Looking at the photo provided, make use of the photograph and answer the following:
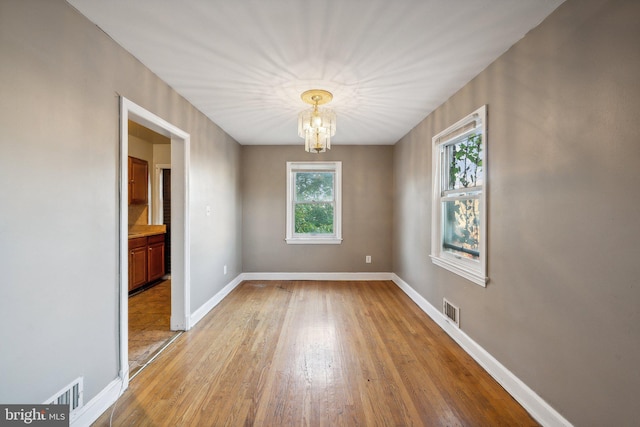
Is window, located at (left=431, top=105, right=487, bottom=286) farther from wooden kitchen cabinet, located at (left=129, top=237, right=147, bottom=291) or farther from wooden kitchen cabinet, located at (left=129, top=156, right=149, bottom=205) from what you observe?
wooden kitchen cabinet, located at (left=129, top=156, right=149, bottom=205)

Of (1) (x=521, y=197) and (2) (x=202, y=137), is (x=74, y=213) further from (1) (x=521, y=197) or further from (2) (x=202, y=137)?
(1) (x=521, y=197)

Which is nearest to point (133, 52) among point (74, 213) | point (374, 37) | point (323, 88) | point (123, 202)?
point (123, 202)

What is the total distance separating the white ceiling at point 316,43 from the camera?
165cm

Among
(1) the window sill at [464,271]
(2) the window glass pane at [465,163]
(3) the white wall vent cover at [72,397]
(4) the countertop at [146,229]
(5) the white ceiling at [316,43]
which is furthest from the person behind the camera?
(4) the countertop at [146,229]

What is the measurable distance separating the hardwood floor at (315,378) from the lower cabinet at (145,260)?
162 centimetres

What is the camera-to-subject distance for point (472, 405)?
1.88 meters

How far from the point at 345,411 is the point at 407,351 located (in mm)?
1001

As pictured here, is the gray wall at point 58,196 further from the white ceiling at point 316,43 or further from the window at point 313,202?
the window at point 313,202

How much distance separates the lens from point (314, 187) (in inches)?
205

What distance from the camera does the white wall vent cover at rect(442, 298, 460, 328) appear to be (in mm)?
2781

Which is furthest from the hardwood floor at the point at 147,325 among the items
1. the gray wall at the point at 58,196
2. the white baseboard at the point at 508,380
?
the white baseboard at the point at 508,380

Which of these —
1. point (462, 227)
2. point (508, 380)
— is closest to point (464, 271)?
point (462, 227)

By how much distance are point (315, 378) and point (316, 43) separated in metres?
2.44

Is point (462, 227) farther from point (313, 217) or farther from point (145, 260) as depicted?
point (145, 260)
